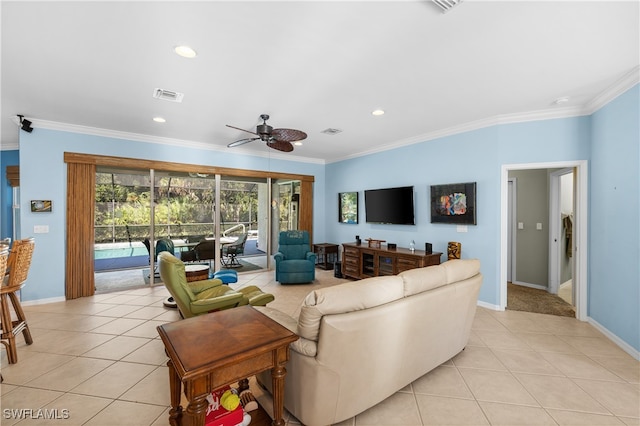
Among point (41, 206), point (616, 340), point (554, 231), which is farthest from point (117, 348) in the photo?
point (554, 231)

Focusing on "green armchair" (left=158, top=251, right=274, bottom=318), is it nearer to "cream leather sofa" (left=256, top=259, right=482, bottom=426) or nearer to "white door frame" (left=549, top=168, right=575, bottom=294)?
"cream leather sofa" (left=256, top=259, right=482, bottom=426)

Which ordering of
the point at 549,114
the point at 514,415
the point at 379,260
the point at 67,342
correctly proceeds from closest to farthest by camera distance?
the point at 514,415 → the point at 67,342 → the point at 549,114 → the point at 379,260

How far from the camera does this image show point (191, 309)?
2.62 meters

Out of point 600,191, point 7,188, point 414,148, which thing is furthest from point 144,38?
point 7,188

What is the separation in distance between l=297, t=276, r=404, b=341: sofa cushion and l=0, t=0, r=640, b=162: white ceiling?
184cm

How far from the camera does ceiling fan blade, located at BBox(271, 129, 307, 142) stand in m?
3.39

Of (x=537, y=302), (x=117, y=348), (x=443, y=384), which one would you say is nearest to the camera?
(x=443, y=384)

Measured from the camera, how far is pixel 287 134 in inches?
136

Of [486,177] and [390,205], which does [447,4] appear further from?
[390,205]

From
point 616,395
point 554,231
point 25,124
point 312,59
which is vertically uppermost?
point 312,59

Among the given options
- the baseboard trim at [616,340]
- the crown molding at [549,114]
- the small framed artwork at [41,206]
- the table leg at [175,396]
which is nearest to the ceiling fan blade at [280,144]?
the crown molding at [549,114]

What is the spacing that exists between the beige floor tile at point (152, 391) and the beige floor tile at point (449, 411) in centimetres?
186

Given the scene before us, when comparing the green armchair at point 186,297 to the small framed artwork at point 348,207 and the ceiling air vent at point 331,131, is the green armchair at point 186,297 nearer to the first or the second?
the ceiling air vent at point 331,131

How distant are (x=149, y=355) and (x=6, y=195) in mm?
6107
